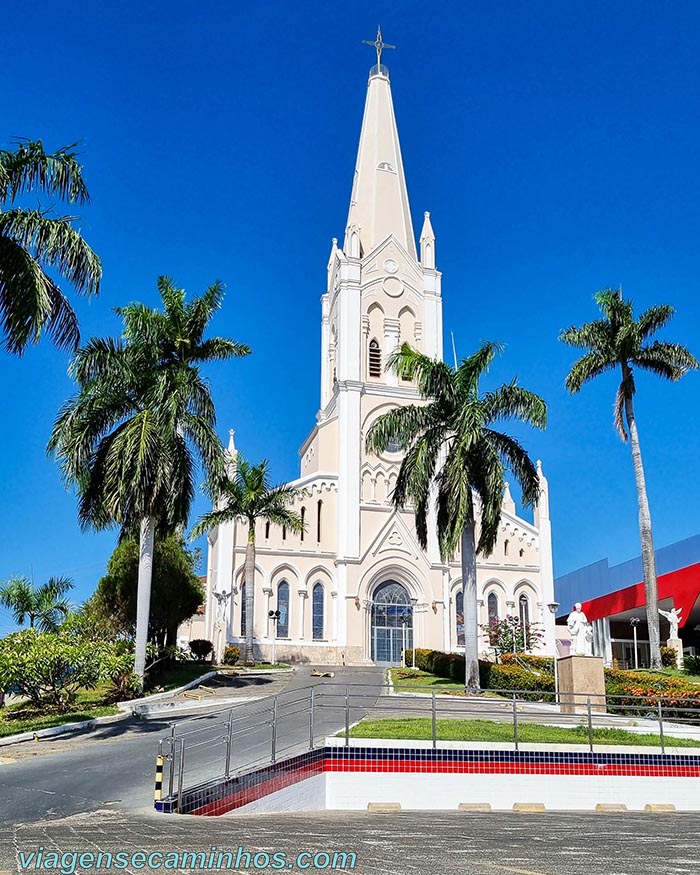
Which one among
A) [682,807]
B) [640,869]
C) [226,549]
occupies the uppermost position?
[226,549]

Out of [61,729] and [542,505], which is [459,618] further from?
[61,729]

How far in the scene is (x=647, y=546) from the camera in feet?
108

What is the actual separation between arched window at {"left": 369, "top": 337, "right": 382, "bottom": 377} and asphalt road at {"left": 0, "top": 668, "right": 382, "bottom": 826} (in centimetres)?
3138

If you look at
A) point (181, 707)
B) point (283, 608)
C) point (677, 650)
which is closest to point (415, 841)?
point (181, 707)

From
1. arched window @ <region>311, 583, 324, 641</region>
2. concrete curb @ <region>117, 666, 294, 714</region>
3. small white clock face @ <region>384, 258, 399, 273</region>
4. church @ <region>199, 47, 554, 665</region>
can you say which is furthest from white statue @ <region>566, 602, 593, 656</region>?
small white clock face @ <region>384, 258, 399, 273</region>

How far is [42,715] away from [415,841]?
56.0 ft

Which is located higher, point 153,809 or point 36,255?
point 36,255

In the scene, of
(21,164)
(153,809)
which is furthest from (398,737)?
(21,164)

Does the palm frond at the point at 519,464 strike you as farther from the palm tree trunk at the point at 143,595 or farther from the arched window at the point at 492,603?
the arched window at the point at 492,603

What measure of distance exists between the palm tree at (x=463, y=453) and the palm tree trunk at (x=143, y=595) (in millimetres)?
7569

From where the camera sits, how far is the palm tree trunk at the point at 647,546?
3166 centimetres

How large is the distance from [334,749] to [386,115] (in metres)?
53.4

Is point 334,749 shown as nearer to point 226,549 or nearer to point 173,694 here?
point 173,694

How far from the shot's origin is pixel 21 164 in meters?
16.3
